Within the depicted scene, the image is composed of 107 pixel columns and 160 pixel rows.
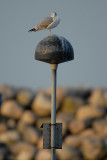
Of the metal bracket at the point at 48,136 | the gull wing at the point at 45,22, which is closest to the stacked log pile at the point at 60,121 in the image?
the gull wing at the point at 45,22

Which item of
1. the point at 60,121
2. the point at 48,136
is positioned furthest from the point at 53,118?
the point at 60,121

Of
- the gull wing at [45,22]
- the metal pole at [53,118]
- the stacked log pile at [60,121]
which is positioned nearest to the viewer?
the metal pole at [53,118]

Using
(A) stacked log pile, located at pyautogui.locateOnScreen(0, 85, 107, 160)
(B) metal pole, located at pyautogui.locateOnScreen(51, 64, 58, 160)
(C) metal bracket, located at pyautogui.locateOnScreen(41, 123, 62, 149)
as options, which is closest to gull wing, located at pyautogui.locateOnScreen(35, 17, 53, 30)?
(B) metal pole, located at pyautogui.locateOnScreen(51, 64, 58, 160)

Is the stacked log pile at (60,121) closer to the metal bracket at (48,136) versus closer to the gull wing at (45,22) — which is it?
the gull wing at (45,22)

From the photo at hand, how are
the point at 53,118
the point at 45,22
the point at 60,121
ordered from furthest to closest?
the point at 60,121
the point at 45,22
the point at 53,118

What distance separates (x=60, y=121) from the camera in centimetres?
1143

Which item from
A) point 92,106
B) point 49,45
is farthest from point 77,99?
point 49,45

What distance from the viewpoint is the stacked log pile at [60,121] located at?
10.6 meters

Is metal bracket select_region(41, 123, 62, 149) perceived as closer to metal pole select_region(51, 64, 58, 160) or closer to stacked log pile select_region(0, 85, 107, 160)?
metal pole select_region(51, 64, 58, 160)

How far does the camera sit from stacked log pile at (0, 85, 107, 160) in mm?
10609

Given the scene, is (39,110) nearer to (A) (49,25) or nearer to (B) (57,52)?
(A) (49,25)

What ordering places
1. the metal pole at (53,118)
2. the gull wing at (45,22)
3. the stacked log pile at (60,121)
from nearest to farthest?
the metal pole at (53,118) < the gull wing at (45,22) < the stacked log pile at (60,121)

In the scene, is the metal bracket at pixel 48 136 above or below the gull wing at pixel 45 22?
below

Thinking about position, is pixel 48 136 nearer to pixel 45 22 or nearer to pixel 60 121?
pixel 45 22
